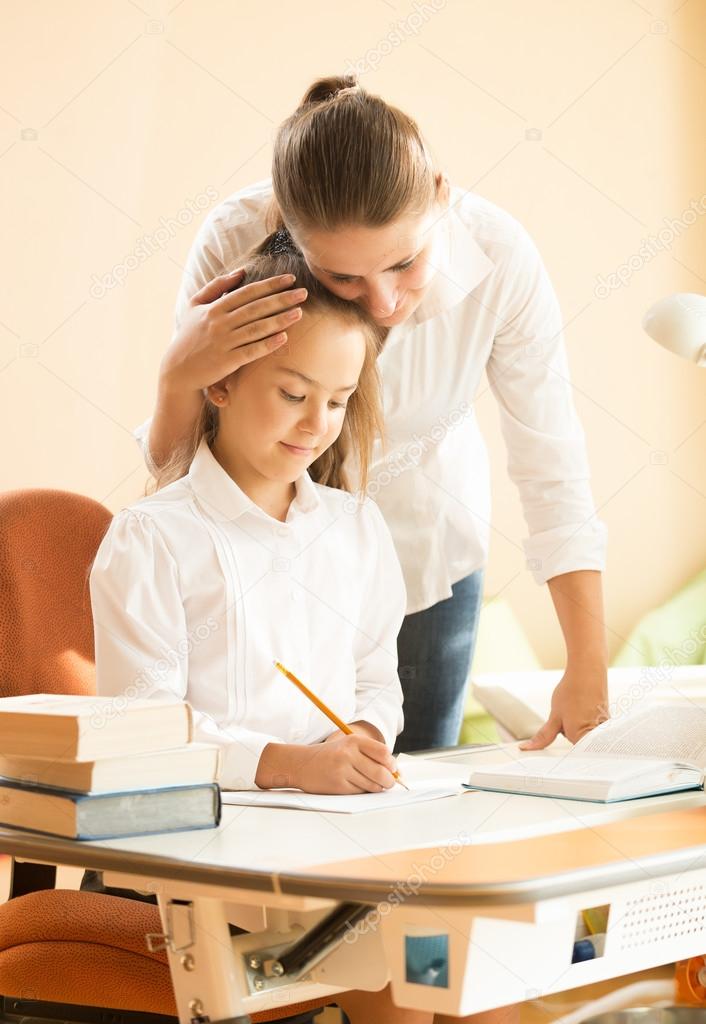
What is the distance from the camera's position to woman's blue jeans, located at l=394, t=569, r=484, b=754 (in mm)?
1785

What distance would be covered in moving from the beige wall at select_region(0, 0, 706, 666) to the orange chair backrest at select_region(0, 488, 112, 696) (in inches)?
68.9

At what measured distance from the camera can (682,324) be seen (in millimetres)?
1193

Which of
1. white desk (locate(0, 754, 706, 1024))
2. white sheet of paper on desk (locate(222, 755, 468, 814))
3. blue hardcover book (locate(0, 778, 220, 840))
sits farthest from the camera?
white sheet of paper on desk (locate(222, 755, 468, 814))

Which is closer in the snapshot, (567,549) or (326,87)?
(326,87)

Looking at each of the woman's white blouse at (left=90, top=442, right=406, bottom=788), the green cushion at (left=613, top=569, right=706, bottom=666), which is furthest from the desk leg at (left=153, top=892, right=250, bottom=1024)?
the green cushion at (left=613, top=569, right=706, bottom=666)

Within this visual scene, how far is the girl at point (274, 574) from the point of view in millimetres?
1215

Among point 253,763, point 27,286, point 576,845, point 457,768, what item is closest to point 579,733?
point 457,768

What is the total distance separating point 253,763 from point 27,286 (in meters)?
2.32

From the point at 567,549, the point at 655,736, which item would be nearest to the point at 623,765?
the point at 655,736

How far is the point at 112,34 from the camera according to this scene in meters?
3.28

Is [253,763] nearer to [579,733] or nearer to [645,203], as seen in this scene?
[579,733]

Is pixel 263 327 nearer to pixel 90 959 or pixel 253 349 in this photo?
pixel 253 349

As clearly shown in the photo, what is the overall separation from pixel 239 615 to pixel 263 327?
12.4 inches

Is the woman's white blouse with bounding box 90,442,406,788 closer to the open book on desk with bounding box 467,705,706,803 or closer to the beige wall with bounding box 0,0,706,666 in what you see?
the open book on desk with bounding box 467,705,706,803
